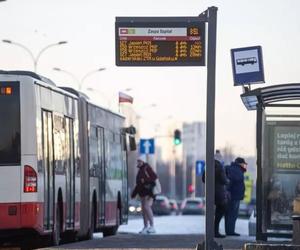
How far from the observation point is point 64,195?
2153cm

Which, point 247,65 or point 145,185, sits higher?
point 247,65

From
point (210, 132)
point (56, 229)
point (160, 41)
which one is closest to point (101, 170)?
point (56, 229)

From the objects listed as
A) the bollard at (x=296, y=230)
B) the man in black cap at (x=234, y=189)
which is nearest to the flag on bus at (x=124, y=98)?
the man in black cap at (x=234, y=189)

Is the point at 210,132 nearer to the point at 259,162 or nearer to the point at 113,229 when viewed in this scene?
the point at 259,162

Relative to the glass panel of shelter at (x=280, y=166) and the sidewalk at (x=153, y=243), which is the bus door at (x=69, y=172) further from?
the glass panel of shelter at (x=280, y=166)

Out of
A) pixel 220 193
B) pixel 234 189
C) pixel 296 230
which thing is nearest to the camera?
pixel 296 230

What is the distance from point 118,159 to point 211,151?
14096 mm

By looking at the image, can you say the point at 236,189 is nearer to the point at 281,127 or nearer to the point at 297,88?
the point at 281,127

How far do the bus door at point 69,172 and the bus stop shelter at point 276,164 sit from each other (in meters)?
3.81

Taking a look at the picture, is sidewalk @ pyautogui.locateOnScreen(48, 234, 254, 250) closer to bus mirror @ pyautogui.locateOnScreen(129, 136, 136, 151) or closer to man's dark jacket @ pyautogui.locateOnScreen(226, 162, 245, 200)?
man's dark jacket @ pyautogui.locateOnScreen(226, 162, 245, 200)

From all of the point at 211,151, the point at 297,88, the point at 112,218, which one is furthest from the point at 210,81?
the point at 112,218

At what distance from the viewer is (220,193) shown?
77.5 feet

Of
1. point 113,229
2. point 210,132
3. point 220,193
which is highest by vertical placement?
point 210,132

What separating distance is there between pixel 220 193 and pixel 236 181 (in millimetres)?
1170
